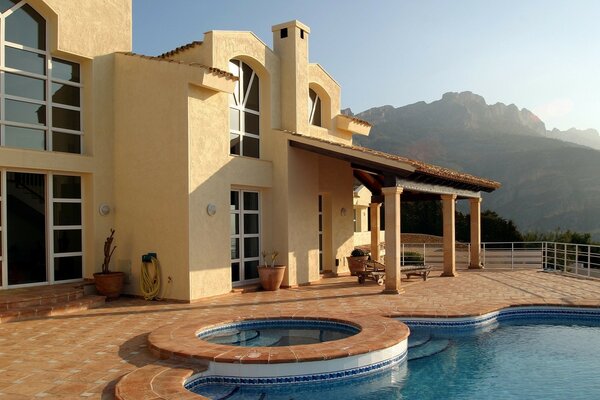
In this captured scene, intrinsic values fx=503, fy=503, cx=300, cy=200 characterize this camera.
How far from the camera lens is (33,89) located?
41.2ft

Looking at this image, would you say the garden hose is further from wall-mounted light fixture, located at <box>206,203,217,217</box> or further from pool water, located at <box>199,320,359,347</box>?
pool water, located at <box>199,320,359,347</box>

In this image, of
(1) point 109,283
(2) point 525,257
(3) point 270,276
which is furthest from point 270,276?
(2) point 525,257

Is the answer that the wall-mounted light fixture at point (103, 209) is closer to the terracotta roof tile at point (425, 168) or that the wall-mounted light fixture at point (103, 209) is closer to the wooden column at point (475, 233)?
the terracotta roof tile at point (425, 168)

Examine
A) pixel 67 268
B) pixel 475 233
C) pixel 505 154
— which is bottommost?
pixel 67 268

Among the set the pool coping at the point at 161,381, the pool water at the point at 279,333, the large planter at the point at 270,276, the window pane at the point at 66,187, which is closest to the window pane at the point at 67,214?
the window pane at the point at 66,187

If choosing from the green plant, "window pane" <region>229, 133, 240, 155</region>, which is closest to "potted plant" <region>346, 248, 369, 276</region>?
"window pane" <region>229, 133, 240, 155</region>

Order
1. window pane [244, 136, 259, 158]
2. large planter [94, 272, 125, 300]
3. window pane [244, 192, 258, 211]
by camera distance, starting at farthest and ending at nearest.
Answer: window pane [244, 136, 259, 158], window pane [244, 192, 258, 211], large planter [94, 272, 125, 300]

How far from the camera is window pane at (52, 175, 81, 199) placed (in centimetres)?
1274

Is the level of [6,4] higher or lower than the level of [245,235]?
higher

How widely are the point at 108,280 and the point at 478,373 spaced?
8976 millimetres

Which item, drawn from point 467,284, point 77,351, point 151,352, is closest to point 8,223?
point 77,351

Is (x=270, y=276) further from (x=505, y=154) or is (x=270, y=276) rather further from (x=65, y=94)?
(x=505, y=154)

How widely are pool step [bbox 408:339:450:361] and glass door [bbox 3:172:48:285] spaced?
9.18 m

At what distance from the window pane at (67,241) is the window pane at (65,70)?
13.2ft
